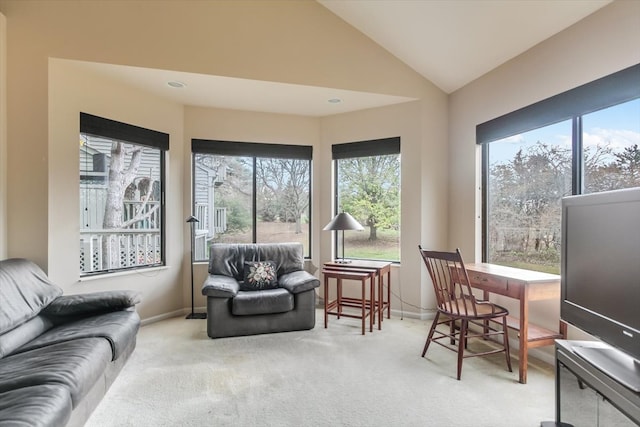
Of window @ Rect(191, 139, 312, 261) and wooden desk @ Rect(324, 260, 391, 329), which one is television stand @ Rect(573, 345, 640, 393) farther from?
window @ Rect(191, 139, 312, 261)

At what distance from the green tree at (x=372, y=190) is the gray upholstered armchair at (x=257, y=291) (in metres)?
1.08

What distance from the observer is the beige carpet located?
1.99 m

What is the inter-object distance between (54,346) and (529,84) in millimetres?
4132

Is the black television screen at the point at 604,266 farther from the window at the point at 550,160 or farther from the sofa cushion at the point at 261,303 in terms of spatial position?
the sofa cushion at the point at 261,303

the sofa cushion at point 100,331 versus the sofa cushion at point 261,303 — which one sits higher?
the sofa cushion at point 100,331

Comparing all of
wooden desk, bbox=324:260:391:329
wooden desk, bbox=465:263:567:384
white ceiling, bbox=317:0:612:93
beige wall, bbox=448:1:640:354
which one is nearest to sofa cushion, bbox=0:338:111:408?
wooden desk, bbox=324:260:391:329

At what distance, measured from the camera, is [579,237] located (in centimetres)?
183

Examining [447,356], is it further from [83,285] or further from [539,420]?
[83,285]

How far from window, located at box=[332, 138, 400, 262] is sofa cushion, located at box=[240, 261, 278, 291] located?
1146 millimetres

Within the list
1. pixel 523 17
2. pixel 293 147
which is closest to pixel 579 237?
pixel 523 17

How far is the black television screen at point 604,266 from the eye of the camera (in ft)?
4.83

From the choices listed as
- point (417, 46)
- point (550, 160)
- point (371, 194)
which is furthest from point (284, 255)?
point (550, 160)

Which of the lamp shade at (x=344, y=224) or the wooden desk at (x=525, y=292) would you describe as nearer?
the wooden desk at (x=525, y=292)

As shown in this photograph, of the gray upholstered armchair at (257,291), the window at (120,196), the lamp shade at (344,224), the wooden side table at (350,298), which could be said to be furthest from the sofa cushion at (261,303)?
the window at (120,196)
